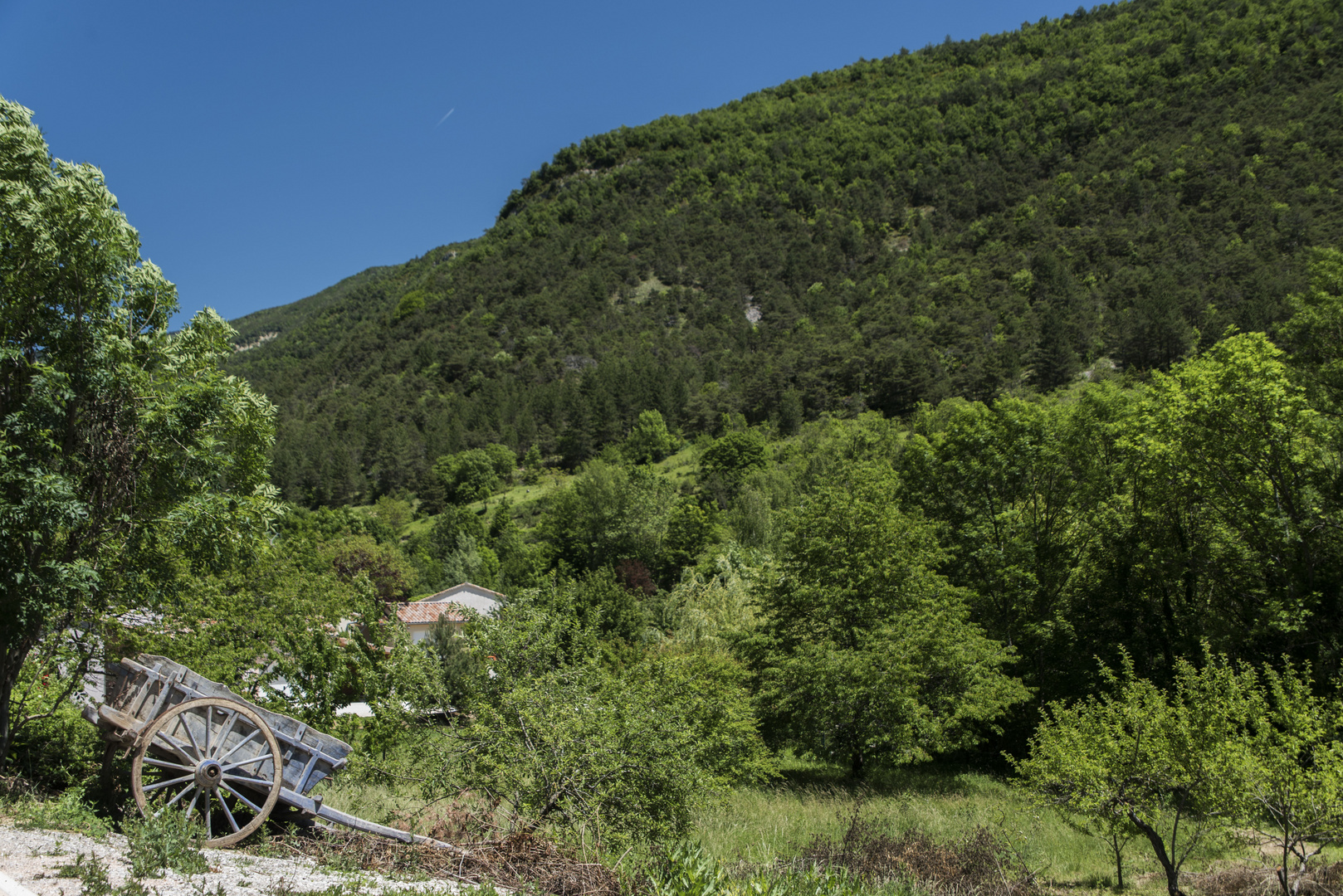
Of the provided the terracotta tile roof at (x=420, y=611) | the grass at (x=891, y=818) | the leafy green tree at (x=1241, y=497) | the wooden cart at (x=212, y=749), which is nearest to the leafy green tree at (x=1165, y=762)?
the grass at (x=891, y=818)

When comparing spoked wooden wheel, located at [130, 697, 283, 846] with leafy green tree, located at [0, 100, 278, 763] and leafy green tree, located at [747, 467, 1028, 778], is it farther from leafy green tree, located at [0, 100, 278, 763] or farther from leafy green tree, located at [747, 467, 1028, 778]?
leafy green tree, located at [747, 467, 1028, 778]

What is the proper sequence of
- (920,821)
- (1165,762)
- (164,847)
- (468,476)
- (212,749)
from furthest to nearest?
(468,476) < (920,821) < (1165,762) < (212,749) < (164,847)

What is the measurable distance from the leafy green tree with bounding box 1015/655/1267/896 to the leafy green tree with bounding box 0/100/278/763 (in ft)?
42.8

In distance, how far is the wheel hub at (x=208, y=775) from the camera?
746cm

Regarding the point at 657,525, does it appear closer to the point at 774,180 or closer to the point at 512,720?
the point at 512,720

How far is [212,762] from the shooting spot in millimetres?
7531

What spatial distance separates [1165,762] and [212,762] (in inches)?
493

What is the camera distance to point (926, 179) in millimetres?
155750

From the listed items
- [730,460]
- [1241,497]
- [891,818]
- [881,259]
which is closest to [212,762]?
[891,818]

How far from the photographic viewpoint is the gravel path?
19.2 ft

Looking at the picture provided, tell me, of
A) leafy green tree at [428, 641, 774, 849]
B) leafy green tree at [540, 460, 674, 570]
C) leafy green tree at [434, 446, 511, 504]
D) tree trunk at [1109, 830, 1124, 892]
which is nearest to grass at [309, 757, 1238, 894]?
tree trunk at [1109, 830, 1124, 892]

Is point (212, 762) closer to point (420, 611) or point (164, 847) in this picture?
point (164, 847)

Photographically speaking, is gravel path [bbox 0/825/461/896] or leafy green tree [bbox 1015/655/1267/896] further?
leafy green tree [bbox 1015/655/1267/896]

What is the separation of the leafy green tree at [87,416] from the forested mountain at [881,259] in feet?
235
